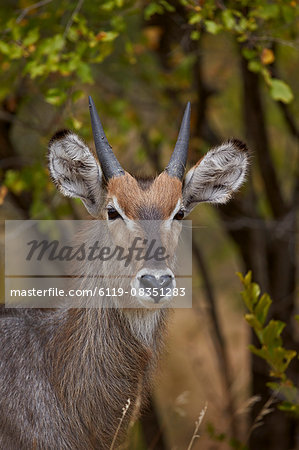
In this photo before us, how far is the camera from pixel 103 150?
603cm

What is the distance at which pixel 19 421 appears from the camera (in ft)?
19.2

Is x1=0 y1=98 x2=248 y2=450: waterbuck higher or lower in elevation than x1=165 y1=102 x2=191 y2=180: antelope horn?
lower

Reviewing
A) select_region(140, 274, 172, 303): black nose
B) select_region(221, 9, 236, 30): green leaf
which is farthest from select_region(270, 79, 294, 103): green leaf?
select_region(140, 274, 172, 303): black nose

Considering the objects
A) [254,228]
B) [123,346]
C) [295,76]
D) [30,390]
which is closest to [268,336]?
[123,346]

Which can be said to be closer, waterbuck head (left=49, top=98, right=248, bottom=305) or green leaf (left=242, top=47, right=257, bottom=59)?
waterbuck head (left=49, top=98, right=248, bottom=305)

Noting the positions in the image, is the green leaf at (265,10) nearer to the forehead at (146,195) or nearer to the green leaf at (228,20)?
the green leaf at (228,20)

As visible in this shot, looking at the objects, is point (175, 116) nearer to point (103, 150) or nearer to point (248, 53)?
point (248, 53)

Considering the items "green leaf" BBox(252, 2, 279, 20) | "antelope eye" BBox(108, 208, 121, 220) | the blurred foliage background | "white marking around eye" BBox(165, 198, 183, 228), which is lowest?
the blurred foliage background

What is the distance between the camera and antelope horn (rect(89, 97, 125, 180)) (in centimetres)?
596

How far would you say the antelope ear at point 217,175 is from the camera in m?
6.49

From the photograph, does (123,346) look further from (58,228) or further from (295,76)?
(295,76)

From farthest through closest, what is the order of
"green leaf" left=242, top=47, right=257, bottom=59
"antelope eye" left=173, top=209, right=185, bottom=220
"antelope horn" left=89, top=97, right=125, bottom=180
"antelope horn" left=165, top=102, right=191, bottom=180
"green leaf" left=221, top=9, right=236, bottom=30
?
1. "green leaf" left=242, top=47, right=257, bottom=59
2. "green leaf" left=221, top=9, right=236, bottom=30
3. "antelope horn" left=165, top=102, right=191, bottom=180
4. "antelope eye" left=173, top=209, right=185, bottom=220
5. "antelope horn" left=89, top=97, right=125, bottom=180

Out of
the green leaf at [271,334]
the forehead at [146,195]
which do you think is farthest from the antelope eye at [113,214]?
the green leaf at [271,334]

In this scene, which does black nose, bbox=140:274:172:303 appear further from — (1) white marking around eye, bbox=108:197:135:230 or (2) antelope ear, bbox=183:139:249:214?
(2) antelope ear, bbox=183:139:249:214
